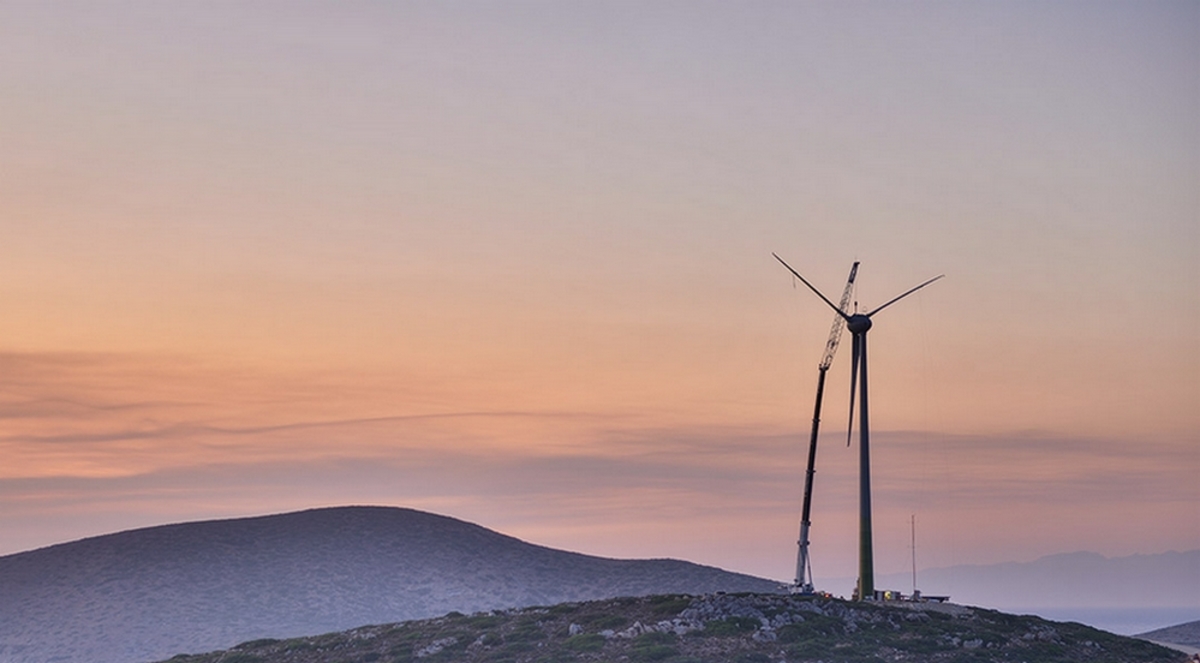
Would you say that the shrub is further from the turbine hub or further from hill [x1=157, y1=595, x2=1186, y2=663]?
the turbine hub

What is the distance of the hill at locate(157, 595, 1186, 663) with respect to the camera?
111625 mm

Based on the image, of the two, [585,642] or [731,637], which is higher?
[731,637]

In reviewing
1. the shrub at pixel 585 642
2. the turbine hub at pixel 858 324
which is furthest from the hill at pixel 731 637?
the turbine hub at pixel 858 324

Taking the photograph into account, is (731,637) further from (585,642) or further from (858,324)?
(858,324)

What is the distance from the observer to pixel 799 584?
152125 mm

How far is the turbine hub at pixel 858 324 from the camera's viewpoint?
147000 millimetres

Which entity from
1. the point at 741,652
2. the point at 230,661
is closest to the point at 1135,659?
the point at 741,652

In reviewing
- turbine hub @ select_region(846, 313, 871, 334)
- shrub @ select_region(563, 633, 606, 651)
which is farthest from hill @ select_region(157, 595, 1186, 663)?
turbine hub @ select_region(846, 313, 871, 334)

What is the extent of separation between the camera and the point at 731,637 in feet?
377

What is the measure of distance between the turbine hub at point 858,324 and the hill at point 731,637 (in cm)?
2871

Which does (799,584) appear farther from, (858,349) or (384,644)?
(384,644)

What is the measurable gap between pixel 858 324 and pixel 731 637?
142ft

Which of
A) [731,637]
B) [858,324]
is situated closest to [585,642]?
[731,637]

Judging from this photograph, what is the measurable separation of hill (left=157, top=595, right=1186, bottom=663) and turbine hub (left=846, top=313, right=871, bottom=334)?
28709 millimetres
